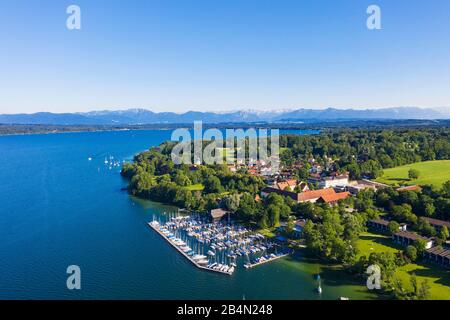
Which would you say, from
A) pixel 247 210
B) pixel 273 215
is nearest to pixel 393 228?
pixel 273 215

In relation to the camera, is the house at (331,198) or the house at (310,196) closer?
the house at (331,198)

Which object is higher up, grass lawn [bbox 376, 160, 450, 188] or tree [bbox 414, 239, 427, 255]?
grass lawn [bbox 376, 160, 450, 188]

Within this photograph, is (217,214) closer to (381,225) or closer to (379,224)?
(379,224)

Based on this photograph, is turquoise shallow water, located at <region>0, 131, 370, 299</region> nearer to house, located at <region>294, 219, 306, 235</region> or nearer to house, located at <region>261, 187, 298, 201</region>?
house, located at <region>294, 219, 306, 235</region>

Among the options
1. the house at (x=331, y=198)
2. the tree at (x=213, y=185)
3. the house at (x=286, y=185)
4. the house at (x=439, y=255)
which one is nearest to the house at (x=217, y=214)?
the tree at (x=213, y=185)

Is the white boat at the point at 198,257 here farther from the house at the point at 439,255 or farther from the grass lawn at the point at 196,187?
the grass lawn at the point at 196,187

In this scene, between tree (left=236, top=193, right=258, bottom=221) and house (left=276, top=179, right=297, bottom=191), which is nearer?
tree (left=236, top=193, right=258, bottom=221)

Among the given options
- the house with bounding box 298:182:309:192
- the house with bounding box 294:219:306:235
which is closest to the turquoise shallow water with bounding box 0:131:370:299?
the house with bounding box 294:219:306:235
